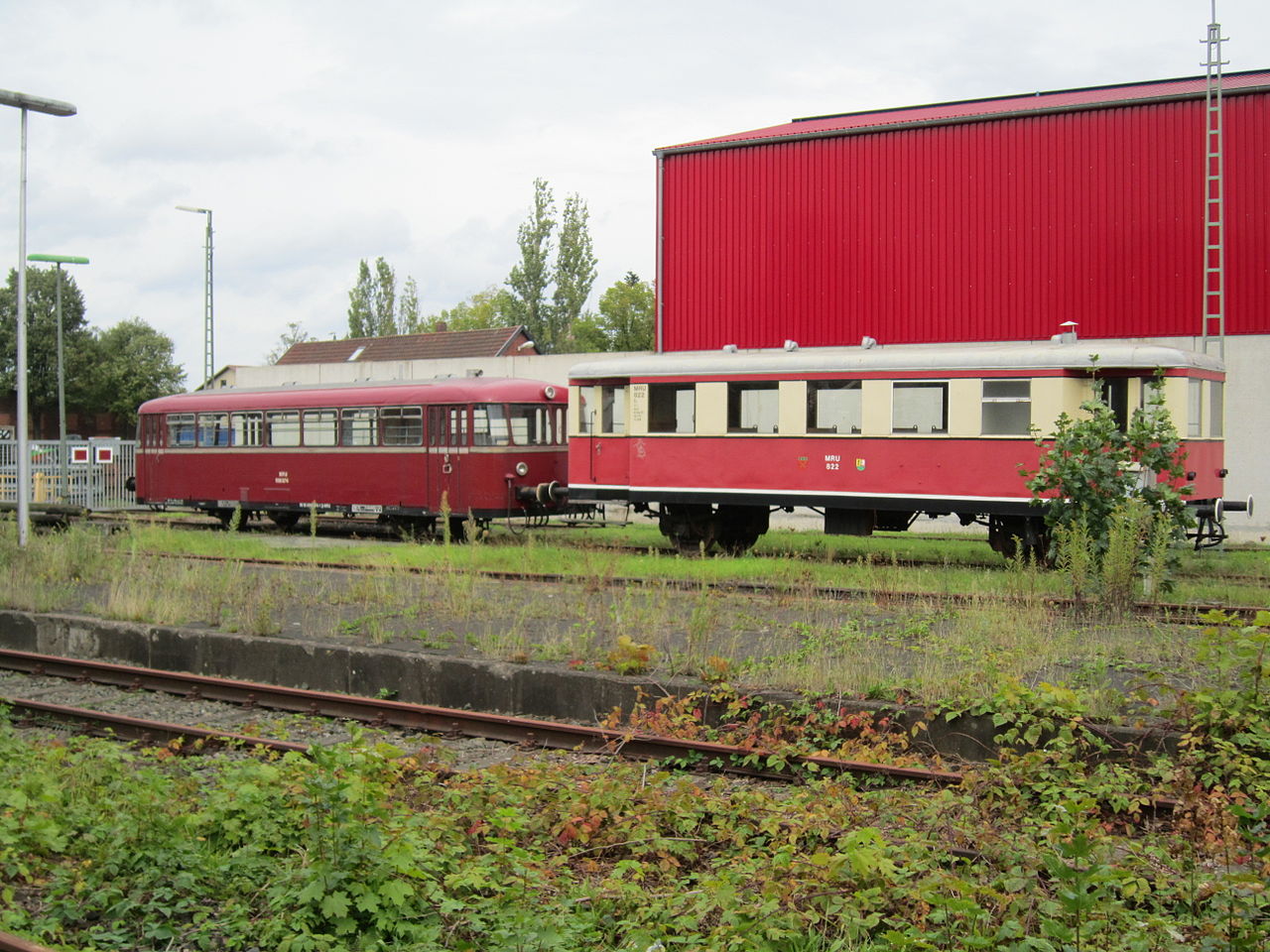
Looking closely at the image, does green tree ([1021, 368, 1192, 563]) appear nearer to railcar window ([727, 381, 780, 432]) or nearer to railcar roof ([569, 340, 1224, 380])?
railcar roof ([569, 340, 1224, 380])

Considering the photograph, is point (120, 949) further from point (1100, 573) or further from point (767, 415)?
point (767, 415)

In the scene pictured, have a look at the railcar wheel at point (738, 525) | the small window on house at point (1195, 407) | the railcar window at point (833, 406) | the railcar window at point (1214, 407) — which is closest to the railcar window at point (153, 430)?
the railcar wheel at point (738, 525)

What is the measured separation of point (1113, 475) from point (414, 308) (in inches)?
2725

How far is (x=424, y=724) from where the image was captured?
8859 mm

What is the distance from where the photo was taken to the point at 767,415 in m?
17.7

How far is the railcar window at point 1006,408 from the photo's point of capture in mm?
16062

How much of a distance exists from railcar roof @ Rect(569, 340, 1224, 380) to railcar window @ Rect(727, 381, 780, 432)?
229mm

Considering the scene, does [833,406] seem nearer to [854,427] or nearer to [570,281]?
[854,427]

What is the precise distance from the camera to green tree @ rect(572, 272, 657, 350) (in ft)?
224

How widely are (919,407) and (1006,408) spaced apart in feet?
3.79

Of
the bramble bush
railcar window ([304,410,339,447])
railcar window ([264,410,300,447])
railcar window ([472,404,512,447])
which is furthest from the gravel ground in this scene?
railcar window ([264,410,300,447])

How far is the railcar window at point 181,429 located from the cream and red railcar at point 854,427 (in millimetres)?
10071

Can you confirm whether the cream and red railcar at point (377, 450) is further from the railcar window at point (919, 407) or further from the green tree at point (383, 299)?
the green tree at point (383, 299)

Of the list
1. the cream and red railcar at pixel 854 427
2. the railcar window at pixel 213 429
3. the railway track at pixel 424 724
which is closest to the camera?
the railway track at pixel 424 724
